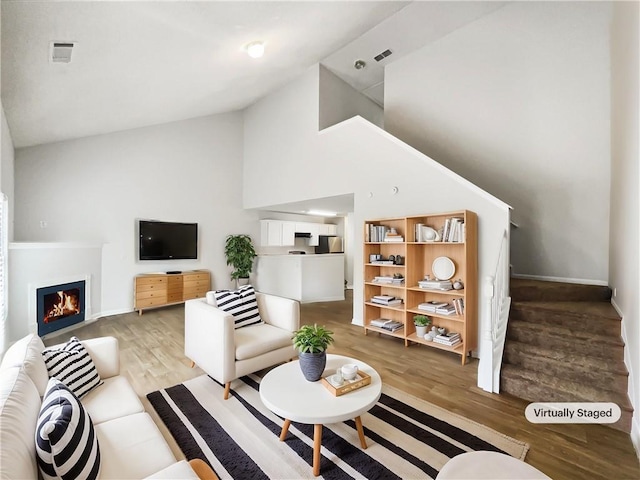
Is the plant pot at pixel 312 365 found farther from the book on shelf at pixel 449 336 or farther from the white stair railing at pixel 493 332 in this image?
the book on shelf at pixel 449 336

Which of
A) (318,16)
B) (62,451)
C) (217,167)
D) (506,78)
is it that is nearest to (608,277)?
(506,78)

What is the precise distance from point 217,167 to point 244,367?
5.23 m

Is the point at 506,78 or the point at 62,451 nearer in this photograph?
the point at 62,451

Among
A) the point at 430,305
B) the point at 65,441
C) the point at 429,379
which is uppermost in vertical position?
the point at 65,441

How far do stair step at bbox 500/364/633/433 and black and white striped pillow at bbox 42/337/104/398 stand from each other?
3157mm

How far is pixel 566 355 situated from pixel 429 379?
118 centimetres

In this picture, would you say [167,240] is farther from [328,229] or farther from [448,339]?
[448,339]

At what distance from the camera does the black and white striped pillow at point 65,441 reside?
3.19 feet

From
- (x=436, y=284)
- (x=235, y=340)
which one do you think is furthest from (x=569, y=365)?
(x=235, y=340)

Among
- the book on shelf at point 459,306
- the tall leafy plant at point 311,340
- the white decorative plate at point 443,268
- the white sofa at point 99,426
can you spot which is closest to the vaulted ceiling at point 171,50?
the white sofa at point 99,426

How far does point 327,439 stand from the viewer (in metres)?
1.92

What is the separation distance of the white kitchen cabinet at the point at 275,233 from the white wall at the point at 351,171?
0.85 m

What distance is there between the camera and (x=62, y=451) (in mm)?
991

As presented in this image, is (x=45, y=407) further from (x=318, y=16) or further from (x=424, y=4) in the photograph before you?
(x=424, y=4)
